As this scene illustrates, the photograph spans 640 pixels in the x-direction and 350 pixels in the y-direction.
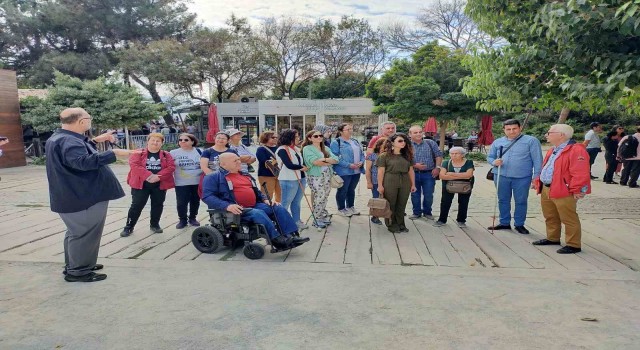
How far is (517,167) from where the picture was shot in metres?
5.74

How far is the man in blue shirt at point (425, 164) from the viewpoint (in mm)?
6418

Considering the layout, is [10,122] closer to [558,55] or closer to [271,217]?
[271,217]

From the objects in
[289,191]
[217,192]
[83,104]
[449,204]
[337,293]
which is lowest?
[337,293]

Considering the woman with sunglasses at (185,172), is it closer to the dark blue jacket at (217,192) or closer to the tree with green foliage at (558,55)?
the dark blue jacket at (217,192)

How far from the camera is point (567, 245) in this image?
4.91 metres

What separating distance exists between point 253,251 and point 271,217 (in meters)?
0.47

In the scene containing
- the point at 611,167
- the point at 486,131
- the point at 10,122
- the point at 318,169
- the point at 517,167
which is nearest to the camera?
the point at 517,167

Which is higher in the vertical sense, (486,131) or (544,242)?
(486,131)

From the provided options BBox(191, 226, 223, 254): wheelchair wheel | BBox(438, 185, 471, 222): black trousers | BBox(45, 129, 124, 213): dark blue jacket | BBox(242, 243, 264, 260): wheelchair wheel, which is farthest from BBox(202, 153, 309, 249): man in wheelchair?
BBox(438, 185, 471, 222): black trousers

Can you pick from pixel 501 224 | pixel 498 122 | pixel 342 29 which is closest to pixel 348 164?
pixel 501 224

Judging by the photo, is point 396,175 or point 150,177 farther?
point 396,175

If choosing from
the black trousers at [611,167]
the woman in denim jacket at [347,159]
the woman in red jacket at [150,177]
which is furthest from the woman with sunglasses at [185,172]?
the black trousers at [611,167]

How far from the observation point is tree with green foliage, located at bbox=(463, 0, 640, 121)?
375 centimetres

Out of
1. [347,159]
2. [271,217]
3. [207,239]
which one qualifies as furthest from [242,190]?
[347,159]
